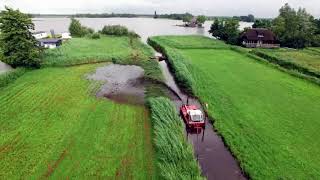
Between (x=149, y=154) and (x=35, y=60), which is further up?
(x=35, y=60)

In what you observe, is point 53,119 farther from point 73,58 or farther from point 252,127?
point 73,58

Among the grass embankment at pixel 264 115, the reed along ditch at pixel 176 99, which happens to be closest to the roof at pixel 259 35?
the grass embankment at pixel 264 115

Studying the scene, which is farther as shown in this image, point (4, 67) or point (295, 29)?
point (295, 29)

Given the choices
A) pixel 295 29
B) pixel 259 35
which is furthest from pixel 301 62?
pixel 295 29

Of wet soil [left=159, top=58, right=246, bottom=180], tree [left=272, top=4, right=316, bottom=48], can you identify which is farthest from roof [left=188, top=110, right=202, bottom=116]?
tree [left=272, top=4, right=316, bottom=48]

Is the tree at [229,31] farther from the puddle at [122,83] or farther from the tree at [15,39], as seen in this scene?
the tree at [15,39]

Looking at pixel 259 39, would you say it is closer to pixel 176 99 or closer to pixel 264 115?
pixel 176 99

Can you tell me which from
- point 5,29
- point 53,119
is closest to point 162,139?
point 53,119
